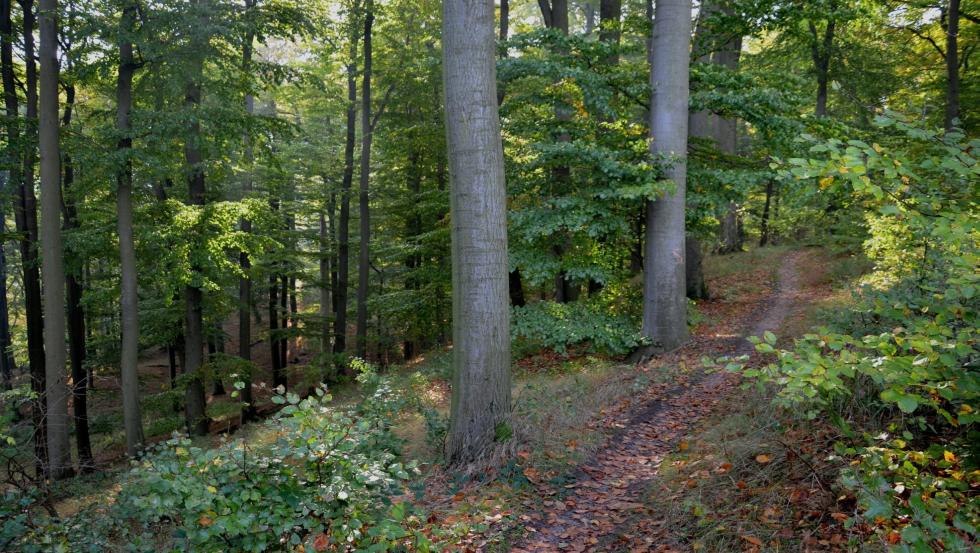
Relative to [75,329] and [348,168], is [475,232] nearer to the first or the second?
[348,168]

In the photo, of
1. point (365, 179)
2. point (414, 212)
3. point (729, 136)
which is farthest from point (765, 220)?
point (365, 179)

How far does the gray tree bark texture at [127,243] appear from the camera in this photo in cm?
1027

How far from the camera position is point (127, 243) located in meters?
10.7

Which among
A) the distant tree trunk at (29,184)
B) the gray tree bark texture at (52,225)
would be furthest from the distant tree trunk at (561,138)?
the distant tree trunk at (29,184)

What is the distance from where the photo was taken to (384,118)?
17.6 metres

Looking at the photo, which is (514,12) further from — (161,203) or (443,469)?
(443,469)

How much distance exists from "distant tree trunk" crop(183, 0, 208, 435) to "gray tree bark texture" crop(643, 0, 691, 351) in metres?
8.52

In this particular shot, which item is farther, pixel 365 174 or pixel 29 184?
pixel 365 174

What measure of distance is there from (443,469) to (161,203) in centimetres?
1006

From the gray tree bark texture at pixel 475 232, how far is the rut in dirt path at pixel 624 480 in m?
0.92

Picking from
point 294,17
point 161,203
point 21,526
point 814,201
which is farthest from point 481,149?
point 814,201

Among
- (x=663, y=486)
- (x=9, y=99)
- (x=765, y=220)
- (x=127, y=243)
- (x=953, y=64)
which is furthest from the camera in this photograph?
(x=765, y=220)

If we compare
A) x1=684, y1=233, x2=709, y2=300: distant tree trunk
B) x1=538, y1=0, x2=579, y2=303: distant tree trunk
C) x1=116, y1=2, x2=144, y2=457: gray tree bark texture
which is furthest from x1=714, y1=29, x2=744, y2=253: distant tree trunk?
x1=116, y1=2, x2=144, y2=457: gray tree bark texture

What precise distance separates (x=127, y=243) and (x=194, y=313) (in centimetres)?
268
